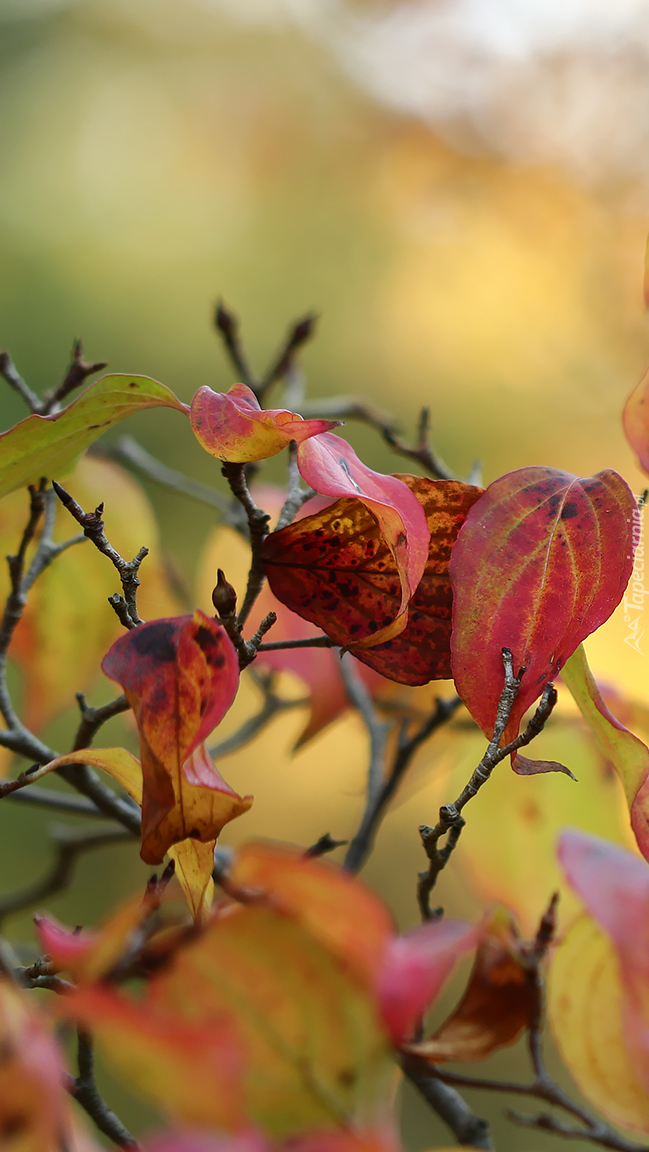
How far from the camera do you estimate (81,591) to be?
1.59ft

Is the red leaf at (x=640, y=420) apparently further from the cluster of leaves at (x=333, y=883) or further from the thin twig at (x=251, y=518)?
the thin twig at (x=251, y=518)

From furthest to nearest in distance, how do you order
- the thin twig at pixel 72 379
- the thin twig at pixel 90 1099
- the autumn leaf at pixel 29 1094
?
1. the thin twig at pixel 72 379
2. the thin twig at pixel 90 1099
3. the autumn leaf at pixel 29 1094

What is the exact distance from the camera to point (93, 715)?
0.30m

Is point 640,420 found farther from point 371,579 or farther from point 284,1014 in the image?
point 284,1014

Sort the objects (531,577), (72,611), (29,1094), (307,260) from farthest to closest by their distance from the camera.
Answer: (307,260) < (72,611) < (531,577) < (29,1094)

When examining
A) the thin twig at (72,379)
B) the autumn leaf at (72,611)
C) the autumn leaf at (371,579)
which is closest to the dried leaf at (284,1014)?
the autumn leaf at (371,579)

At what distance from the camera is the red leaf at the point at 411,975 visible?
129 millimetres

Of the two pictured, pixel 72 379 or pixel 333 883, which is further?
pixel 72 379

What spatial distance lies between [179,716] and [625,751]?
0.12 metres

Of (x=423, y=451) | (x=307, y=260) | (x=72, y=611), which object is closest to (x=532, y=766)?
(x=423, y=451)

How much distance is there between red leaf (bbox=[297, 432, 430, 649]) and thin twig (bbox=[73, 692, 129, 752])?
12 centimetres

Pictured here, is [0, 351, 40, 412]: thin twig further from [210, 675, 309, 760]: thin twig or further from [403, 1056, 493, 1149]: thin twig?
[403, 1056, 493, 1149]: thin twig

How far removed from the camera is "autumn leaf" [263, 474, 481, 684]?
0.23 meters

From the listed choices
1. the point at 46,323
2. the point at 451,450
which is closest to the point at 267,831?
the point at 451,450
